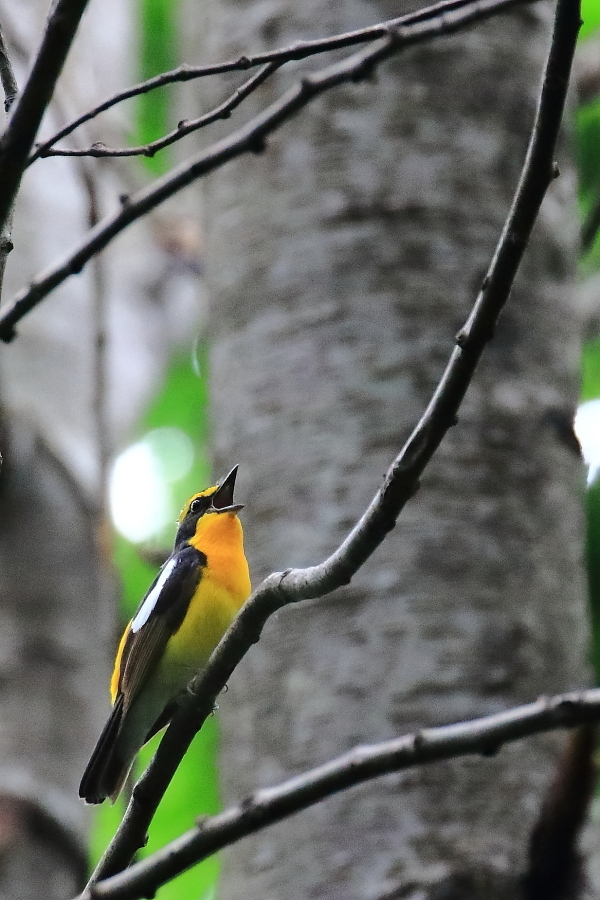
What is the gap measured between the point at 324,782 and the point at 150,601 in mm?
1854

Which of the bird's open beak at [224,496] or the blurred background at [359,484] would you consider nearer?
the blurred background at [359,484]

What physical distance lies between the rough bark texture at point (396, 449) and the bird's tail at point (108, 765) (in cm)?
74

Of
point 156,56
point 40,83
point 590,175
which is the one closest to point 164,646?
point 40,83

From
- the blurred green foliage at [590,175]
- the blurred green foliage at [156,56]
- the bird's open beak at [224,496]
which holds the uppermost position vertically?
the blurred green foliage at [156,56]

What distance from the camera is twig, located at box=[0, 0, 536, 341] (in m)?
2.09

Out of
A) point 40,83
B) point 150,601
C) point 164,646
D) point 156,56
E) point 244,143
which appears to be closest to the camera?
point 40,83

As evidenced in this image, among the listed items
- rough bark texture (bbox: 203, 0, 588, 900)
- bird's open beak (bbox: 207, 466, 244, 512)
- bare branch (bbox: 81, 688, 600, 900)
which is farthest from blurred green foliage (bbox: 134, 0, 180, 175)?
bare branch (bbox: 81, 688, 600, 900)

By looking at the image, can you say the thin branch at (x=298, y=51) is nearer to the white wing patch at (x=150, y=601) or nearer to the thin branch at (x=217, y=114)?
the thin branch at (x=217, y=114)

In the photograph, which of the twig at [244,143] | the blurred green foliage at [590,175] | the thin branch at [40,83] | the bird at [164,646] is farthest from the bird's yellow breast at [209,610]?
the blurred green foliage at [590,175]

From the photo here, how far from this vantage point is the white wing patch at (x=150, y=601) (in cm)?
358

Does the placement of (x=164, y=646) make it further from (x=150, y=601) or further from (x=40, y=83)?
(x=40, y=83)

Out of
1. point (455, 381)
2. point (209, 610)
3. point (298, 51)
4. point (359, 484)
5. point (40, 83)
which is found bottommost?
point (455, 381)

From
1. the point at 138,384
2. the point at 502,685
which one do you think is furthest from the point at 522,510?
the point at 138,384

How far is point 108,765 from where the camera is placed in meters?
3.19
